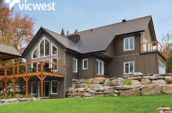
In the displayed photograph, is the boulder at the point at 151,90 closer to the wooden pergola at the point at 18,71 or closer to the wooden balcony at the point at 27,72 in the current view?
the wooden pergola at the point at 18,71

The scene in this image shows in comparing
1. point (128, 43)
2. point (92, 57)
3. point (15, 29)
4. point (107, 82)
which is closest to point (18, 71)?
point (92, 57)

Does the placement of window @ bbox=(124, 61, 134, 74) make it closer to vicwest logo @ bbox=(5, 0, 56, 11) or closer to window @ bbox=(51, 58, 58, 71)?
window @ bbox=(51, 58, 58, 71)

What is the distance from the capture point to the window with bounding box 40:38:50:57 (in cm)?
2879

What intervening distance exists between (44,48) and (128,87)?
38.0 feet

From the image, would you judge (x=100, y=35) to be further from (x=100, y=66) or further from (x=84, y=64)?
(x=84, y=64)

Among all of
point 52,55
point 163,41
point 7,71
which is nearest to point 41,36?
point 52,55

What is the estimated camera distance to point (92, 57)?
28172 millimetres

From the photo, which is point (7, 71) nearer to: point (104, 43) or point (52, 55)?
point (52, 55)

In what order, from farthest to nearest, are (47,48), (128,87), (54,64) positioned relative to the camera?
1. (47,48)
2. (54,64)
3. (128,87)

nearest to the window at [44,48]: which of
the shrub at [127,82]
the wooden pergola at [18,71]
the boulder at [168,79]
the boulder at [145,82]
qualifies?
the wooden pergola at [18,71]

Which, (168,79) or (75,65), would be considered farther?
(75,65)

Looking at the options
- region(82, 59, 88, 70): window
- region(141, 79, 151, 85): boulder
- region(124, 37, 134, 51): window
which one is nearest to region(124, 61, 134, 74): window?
region(124, 37, 134, 51): window

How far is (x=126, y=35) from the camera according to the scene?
28.8 m

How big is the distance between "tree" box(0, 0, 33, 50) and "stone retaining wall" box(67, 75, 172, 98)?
1439cm
